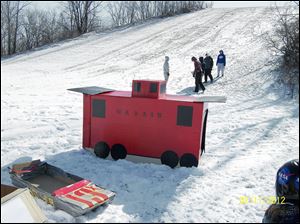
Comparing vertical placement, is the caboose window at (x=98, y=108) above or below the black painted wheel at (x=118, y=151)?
above

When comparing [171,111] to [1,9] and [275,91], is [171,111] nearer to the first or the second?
[275,91]

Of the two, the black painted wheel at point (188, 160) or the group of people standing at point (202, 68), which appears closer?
the black painted wheel at point (188, 160)

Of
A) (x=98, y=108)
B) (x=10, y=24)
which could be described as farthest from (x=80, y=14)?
(x=98, y=108)

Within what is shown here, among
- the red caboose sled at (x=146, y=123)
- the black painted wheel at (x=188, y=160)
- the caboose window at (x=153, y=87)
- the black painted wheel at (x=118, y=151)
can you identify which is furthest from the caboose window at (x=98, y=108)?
the black painted wheel at (x=188, y=160)

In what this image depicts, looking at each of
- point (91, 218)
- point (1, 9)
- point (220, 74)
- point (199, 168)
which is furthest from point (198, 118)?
point (1, 9)

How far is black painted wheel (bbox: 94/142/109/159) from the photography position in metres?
6.94

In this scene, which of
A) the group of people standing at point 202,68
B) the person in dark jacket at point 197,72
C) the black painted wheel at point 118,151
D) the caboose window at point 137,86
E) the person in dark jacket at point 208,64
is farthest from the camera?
the person in dark jacket at point 208,64

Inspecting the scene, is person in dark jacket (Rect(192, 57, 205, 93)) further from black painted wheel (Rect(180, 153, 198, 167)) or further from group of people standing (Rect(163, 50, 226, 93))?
black painted wheel (Rect(180, 153, 198, 167))

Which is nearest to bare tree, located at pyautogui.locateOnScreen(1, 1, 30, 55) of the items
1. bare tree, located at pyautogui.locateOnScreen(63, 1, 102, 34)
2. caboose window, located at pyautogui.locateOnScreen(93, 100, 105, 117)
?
bare tree, located at pyautogui.locateOnScreen(63, 1, 102, 34)

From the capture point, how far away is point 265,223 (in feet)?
10.4

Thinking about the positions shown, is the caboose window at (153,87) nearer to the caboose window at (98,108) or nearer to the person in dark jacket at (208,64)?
the caboose window at (98,108)

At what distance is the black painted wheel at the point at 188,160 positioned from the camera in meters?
A: 6.54

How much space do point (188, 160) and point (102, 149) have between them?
5.72 ft

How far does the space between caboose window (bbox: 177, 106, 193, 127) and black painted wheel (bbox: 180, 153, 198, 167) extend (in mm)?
590
